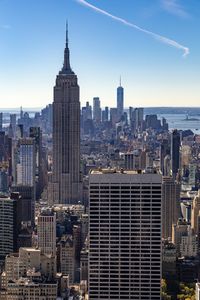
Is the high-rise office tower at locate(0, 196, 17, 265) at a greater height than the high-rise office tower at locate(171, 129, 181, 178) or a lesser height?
lesser

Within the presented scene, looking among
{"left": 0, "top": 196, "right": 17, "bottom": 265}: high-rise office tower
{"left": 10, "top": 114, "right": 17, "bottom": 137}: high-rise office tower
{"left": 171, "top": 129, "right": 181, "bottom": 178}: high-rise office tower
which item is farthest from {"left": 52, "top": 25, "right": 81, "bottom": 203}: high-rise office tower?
{"left": 0, "top": 196, "right": 17, "bottom": 265}: high-rise office tower

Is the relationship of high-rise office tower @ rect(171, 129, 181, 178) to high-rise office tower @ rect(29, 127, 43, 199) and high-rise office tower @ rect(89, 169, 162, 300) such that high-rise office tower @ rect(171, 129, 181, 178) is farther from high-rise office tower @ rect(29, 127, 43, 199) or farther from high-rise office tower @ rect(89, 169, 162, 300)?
high-rise office tower @ rect(89, 169, 162, 300)

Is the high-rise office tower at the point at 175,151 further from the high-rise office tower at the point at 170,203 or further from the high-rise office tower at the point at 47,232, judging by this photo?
the high-rise office tower at the point at 47,232

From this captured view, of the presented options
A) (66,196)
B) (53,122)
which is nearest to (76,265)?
(66,196)

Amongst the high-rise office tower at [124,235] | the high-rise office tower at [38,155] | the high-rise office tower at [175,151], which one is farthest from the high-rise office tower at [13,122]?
the high-rise office tower at [124,235]

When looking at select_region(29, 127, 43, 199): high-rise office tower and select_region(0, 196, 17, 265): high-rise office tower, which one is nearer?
select_region(0, 196, 17, 265): high-rise office tower

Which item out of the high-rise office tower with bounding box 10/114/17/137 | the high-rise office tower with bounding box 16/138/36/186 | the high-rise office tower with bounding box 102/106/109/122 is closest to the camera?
the high-rise office tower with bounding box 16/138/36/186
